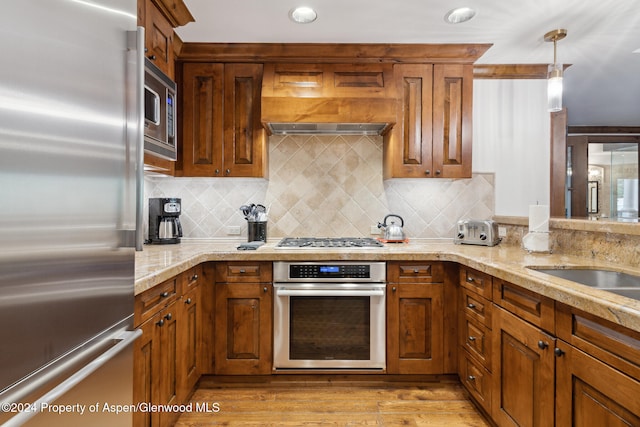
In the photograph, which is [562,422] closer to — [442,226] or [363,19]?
[442,226]

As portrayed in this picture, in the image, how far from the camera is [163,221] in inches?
103

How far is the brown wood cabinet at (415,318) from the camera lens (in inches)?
89.6

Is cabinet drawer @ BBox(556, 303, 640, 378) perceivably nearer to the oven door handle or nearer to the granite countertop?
the granite countertop

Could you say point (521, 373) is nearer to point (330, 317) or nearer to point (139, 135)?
point (330, 317)

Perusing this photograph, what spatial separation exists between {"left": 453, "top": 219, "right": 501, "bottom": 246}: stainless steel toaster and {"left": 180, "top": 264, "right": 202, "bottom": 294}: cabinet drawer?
6.17 ft

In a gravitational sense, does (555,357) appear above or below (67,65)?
below

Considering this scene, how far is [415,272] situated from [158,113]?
182cm

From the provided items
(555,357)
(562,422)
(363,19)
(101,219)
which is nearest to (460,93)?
(363,19)

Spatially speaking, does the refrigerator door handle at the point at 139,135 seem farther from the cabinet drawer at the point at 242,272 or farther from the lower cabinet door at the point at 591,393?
the lower cabinet door at the point at 591,393

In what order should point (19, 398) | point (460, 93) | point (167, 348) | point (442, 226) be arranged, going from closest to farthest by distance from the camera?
1. point (19, 398)
2. point (167, 348)
3. point (460, 93)
4. point (442, 226)

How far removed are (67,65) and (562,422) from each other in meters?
1.88

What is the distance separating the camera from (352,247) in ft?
7.86

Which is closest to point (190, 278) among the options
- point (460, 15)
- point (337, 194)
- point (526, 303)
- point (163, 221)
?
point (163, 221)

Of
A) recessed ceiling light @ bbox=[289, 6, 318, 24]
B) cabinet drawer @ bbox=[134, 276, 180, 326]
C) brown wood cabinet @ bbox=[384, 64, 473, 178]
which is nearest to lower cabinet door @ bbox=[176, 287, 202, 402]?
cabinet drawer @ bbox=[134, 276, 180, 326]
